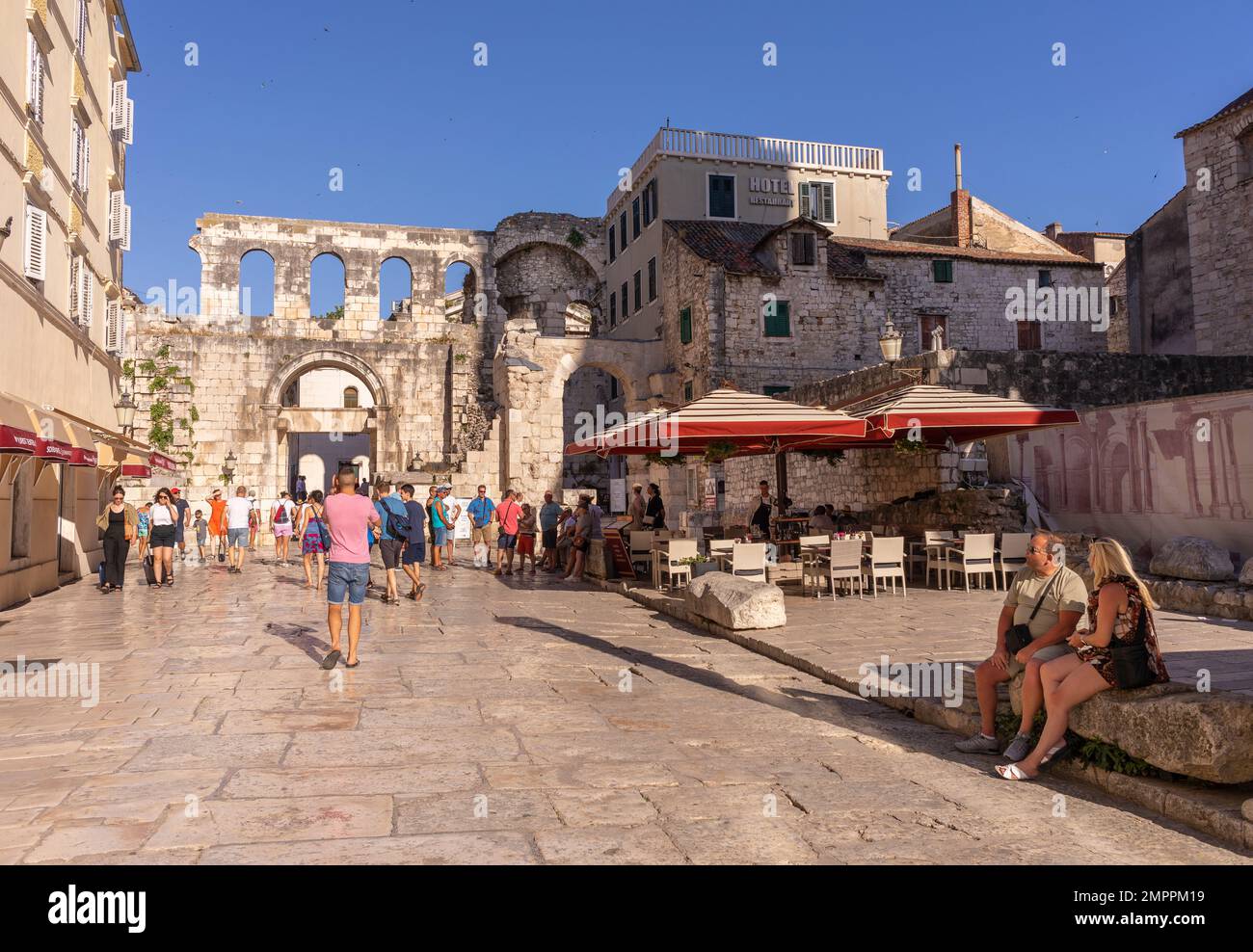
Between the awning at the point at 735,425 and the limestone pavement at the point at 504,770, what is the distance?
119 inches

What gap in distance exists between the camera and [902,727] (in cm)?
596

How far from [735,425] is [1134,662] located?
658 cm

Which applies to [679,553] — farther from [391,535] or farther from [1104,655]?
[1104,655]

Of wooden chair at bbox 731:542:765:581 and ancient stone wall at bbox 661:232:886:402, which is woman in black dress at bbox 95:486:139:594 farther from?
ancient stone wall at bbox 661:232:886:402

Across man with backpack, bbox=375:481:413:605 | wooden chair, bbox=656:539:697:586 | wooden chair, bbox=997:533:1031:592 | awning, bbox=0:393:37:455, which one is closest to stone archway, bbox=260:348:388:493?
man with backpack, bbox=375:481:413:605

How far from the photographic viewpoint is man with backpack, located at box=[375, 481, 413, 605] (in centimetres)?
1252

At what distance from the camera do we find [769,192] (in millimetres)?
30953

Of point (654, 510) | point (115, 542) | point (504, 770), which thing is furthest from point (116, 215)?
point (504, 770)

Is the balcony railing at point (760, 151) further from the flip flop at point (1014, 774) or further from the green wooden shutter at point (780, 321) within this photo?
the flip flop at point (1014, 774)

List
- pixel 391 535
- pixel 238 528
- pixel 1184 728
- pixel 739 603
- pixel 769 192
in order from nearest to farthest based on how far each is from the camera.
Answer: pixel 1184 728 < pixel 739 603 < pixel 391 535 < pixel 238 528 < pixel 769 192

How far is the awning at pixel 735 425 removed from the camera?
1077cm
